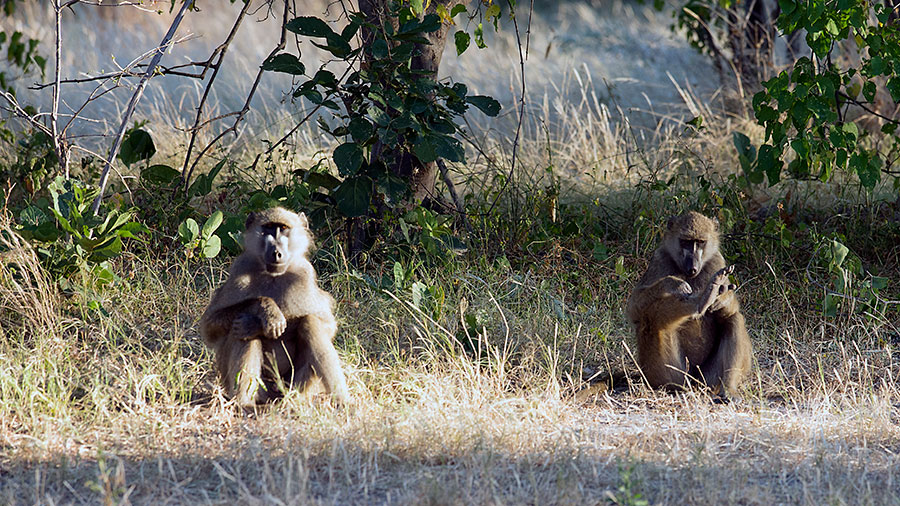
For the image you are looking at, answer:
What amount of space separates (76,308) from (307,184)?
1.39m

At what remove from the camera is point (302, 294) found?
371 centimetres

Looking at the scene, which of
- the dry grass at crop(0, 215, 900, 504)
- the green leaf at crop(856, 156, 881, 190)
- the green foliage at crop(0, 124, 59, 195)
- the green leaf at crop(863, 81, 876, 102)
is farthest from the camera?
the green foliage at crop(0, 124, 59, 195)

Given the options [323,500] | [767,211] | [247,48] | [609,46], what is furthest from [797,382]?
[609,46]

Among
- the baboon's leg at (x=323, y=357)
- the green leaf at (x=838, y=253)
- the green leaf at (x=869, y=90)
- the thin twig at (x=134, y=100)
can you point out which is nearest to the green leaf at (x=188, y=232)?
the thin twig at (x=134, y=100)

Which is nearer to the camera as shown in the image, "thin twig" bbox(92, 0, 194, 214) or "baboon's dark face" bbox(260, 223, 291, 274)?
"baboon's dark face" bbox(260, 223, 291, 274)

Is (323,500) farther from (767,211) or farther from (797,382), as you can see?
(767,211)

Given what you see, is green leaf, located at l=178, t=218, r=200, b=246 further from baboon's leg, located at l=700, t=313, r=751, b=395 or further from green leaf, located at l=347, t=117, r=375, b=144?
baboon's leg, located at l=700, t=313, r=751, b=395

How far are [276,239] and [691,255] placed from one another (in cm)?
168

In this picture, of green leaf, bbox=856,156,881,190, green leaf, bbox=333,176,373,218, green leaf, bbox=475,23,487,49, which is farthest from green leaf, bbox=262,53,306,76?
green leaf, bbox=856,156,881,190

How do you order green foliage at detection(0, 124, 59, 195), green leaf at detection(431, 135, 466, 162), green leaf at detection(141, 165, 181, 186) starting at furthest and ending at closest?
1. green foliage at detection(0, 124, 59, 195)
2. green leaf at detection(141, 165, 181, 186)
3. green leaf at detection(431, 135, 466, 162)

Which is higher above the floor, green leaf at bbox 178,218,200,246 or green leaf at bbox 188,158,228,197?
green leaf at bbox 188,158,228,197

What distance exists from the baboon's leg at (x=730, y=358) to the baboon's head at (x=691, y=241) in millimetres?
296

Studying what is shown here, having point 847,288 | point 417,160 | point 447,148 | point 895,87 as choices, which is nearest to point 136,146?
point 417,160

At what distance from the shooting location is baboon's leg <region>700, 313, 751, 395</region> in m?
4.30
